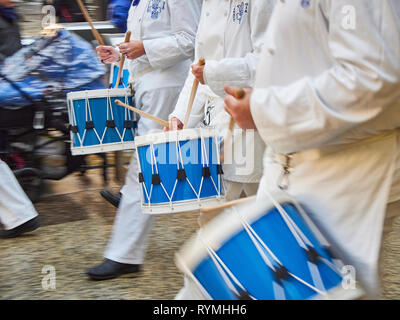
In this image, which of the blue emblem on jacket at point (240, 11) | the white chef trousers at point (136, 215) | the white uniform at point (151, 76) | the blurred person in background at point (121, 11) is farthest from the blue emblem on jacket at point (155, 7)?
the blurred person in background at point (121, 11)

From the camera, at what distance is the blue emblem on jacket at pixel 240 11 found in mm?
2689

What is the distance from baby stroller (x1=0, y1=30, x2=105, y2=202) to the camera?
4.85 m

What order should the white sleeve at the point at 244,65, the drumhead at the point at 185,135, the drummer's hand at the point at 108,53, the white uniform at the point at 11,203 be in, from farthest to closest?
the white uniform at the point at 11,203 → the drummer's hand at the point at 108,53 → the drumhead at the point at 185,135 → the white sleeve at the point at 244,65

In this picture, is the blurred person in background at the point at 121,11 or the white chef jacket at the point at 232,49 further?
the blurred person in background at the point at 121,11

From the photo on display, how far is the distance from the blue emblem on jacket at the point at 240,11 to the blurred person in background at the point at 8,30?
3.05 m

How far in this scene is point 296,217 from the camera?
153 centimetres

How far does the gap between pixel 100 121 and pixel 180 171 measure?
1.02 m

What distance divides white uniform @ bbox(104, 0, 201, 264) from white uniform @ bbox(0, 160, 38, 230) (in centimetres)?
97

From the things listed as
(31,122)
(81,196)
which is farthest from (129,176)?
(81,196)

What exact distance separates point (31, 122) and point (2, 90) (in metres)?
0.33

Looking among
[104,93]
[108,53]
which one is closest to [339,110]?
[104,93]

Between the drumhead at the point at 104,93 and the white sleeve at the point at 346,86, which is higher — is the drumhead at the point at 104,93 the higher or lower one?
the lower one

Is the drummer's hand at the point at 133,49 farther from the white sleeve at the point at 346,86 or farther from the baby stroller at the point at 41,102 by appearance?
the white sleeve at the point at 346,86

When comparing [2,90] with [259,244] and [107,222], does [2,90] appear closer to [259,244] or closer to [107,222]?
[107,222]
